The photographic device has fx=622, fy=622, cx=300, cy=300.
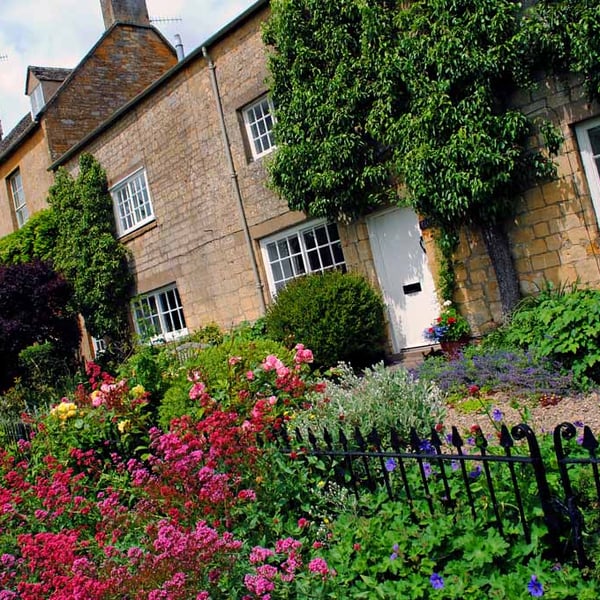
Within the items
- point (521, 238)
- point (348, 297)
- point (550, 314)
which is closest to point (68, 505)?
point (550, 314)

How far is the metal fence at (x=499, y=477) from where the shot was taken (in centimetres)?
264

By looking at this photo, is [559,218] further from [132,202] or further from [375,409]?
[132,202]

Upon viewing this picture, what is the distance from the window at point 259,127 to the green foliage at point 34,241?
7.61 m

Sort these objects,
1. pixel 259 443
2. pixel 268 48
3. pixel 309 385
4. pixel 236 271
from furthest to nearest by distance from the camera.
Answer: pixel 236 271, pixel 268 48, pixel 309 385, pixel 259 443

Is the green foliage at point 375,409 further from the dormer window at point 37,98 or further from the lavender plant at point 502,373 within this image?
the dormer window at point 37,98

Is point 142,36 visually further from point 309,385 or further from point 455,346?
point 309,385

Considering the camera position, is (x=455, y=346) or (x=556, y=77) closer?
(x=556, y=77)

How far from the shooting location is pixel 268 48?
34.8ft

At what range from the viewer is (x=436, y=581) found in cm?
256

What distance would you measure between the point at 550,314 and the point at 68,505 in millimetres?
4941

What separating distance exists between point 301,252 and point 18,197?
12944 mm

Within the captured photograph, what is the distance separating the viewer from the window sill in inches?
556

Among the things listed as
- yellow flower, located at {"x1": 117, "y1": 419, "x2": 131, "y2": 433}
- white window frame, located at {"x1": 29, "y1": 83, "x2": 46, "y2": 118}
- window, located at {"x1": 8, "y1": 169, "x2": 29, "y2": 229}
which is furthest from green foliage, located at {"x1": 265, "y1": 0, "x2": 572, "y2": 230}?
window, located at {"x1": 8, "y1": 169, "x2": 29, "y2": 229}

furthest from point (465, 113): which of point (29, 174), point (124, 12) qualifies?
point (29, 174)
